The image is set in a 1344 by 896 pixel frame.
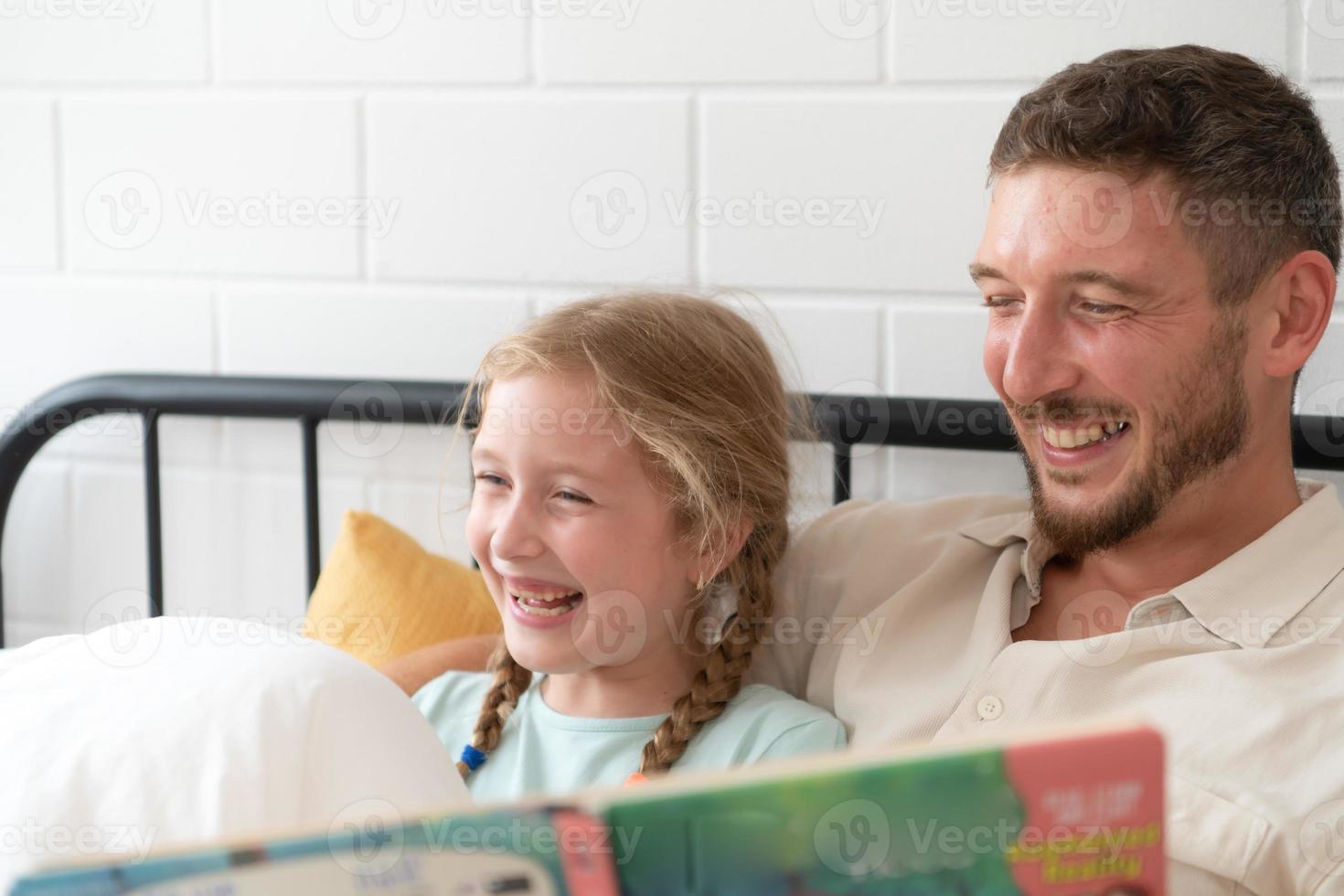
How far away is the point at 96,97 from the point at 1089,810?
1.52 m

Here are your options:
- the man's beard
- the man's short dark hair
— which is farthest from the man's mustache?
the man's short dark hair

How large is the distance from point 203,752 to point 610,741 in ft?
1.61

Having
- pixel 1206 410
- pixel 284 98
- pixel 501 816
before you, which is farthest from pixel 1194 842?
pixel 284 98

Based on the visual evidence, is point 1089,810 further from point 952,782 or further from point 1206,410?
point 1206,410

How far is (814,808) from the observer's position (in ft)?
1.45

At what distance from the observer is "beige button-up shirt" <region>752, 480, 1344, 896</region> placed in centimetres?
87

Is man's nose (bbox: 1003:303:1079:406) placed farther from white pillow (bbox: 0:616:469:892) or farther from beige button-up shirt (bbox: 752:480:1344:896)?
white pillow (bbox: 0:616:469:892)

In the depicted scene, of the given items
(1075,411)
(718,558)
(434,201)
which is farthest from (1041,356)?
(434,201)

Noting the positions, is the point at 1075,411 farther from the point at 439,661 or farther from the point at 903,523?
the point at 439,661

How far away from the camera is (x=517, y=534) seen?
1062 millimetres

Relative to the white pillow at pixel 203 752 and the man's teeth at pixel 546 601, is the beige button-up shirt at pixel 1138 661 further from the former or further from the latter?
the white pillow at pixel 203 752

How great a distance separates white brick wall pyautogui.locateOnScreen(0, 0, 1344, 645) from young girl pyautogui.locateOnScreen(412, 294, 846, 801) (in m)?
0.19

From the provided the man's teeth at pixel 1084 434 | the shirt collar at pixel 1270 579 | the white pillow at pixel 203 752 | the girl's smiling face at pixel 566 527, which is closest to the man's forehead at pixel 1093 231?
the man's teeth at pixel 1084 434

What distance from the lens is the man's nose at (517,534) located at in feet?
3.48
